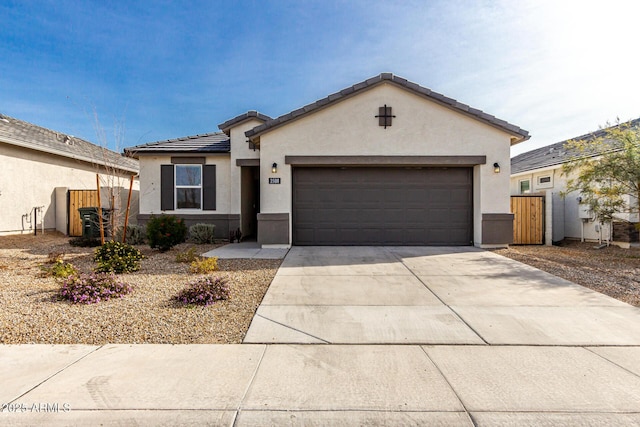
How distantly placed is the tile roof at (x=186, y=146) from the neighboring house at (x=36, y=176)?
1.00 meters

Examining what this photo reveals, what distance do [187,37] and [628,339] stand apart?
13506 mm

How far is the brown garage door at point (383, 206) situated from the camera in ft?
32.9

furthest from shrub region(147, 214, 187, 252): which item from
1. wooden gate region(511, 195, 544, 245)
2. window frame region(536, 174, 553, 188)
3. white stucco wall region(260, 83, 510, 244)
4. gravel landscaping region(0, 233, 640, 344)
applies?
window frame region(536, 174, 553, 188)

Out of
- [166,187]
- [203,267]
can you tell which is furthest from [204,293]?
[166,187]

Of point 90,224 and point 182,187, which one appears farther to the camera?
point 182,187

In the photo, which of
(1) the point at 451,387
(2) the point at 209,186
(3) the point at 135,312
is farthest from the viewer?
(2) the point at 209,186

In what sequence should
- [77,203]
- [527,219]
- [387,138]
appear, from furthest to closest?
1. [77,203]
2. [527,219]
3. [387,138]

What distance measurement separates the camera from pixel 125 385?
2693 mm

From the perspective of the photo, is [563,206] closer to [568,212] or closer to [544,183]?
[568,212]

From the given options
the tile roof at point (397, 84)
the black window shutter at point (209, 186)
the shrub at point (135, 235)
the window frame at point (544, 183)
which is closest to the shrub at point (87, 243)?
the shrub at point (135, 235)

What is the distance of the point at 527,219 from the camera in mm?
Answer: 11141

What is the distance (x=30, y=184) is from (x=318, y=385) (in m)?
15.4

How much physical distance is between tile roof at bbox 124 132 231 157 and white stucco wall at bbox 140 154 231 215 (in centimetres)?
24

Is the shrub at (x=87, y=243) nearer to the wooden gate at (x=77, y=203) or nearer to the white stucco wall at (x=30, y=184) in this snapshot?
the white stucco wall at (x=30, y=184)
